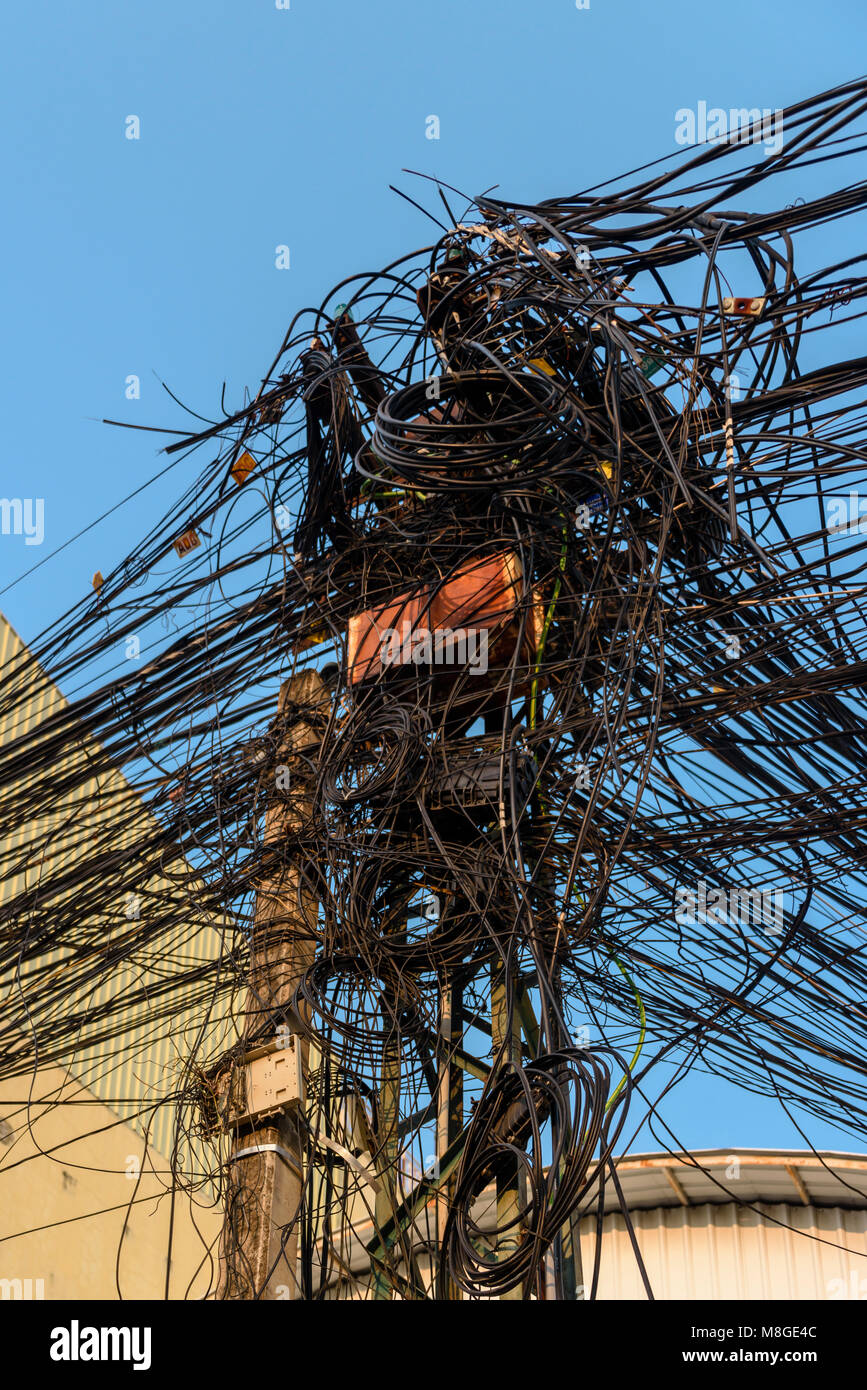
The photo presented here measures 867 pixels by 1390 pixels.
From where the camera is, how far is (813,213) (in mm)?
3115

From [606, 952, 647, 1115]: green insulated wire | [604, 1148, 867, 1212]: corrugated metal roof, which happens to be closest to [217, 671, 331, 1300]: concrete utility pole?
[606, 952, 647, 1115]: green insulated wire

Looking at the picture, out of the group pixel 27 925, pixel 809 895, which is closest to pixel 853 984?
pixel 809 895

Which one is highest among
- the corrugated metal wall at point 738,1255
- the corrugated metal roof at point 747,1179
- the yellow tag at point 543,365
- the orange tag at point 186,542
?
the yellow tag at point 543,365

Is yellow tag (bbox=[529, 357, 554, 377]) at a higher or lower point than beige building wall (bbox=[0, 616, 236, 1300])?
higher

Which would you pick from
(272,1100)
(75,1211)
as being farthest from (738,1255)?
(272,1100)

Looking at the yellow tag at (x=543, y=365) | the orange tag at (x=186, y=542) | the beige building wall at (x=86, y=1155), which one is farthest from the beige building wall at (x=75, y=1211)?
the yellow tag at (x=543, y=365)

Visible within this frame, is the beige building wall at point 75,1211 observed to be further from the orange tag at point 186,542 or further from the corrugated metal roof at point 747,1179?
the orange tag at point 186,542

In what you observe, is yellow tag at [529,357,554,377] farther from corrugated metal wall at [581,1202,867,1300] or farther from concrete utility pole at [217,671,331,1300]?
corrugated metal wall at [581,1202,867,1300]

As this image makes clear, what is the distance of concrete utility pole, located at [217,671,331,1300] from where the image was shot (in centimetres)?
319

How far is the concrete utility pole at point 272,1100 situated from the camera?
125 inches

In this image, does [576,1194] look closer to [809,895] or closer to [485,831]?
[809,895]
